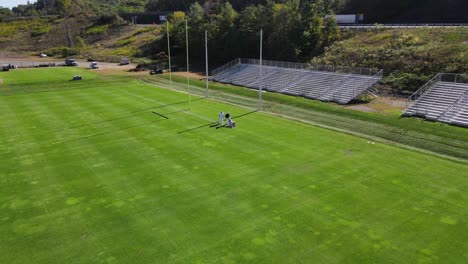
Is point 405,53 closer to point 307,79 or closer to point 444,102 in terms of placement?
point 307,79

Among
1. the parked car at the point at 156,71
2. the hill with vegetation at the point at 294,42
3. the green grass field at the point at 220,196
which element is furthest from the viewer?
the parked car at the point at 156,71

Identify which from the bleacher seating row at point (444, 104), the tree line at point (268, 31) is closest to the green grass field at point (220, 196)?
the bleacher seating row at point (444, 104)

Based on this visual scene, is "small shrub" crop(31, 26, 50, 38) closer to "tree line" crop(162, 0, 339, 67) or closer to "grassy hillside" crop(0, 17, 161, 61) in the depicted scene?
"grassy hillside" crop(0, 17, 161, 61)

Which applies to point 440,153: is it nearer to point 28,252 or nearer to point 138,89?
point 28,252

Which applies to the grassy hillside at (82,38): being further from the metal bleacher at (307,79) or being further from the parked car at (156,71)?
the metal bleacher at (307,79)

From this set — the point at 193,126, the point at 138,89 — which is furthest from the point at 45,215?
the point at 138,89

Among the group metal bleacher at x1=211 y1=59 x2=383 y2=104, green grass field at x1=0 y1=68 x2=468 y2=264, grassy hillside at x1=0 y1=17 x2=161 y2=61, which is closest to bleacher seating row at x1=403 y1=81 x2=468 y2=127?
metal bleacher at x1=211 y1=59 x2=383 y2=104
